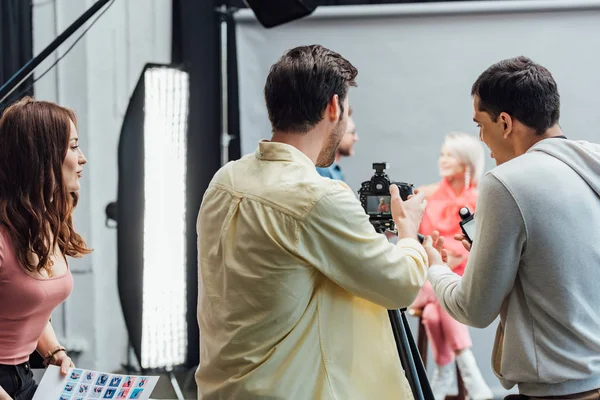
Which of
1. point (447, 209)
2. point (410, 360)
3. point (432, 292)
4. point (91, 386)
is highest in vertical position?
point (410, 360)

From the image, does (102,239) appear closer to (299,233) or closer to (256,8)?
(256,8)

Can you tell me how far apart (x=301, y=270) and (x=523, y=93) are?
55 cm

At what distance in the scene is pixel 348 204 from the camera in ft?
4.04

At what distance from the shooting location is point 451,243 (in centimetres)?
359

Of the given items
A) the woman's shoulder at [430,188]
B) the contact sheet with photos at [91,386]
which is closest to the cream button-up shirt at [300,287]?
the contact sheet with photos at [91,386]

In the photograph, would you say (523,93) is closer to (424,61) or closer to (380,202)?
(380,202)

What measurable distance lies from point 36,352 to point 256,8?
1.68 m

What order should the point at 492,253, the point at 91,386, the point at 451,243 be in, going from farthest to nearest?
the point at 451,243, the point at 91,386, the point at 492,253

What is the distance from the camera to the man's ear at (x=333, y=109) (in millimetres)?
1307

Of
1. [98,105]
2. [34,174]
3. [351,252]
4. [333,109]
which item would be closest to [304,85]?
[333,109]

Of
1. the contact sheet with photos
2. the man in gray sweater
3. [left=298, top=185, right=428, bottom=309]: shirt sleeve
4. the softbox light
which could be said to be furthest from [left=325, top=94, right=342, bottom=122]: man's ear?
the softbox light

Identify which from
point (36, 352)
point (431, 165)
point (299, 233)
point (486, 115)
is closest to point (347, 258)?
point (299, 233)

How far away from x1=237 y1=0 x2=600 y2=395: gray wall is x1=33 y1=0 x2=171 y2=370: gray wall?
652mm

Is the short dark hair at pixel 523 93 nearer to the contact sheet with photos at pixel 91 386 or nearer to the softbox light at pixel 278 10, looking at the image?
the contact sheet with photos at pixel 91 386
